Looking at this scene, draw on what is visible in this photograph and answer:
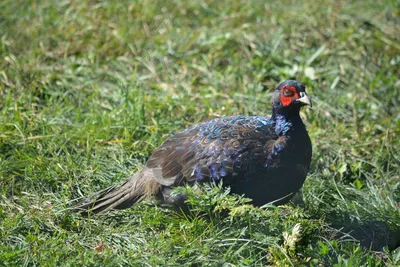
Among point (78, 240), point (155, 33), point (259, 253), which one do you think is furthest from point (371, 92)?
point (78, 240)

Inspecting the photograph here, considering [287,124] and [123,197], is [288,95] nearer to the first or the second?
[287,124]

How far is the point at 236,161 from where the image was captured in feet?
13.5

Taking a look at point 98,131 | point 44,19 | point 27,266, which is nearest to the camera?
point 27,266

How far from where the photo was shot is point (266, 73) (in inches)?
239

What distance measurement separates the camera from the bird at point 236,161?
4105mm

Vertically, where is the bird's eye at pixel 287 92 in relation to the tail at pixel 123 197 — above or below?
above

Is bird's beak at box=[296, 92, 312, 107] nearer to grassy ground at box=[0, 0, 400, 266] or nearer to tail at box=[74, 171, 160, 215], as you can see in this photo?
grassy ground at box=[0, 0, 400, 266]

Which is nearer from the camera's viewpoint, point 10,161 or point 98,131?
point 10,161

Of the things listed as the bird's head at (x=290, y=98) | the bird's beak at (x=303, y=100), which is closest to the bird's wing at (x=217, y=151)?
the bird's head at (x=290, y=98)

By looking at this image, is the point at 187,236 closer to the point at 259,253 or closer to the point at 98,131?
the point at 259,253

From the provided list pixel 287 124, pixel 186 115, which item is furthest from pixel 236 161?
pixel 186 115

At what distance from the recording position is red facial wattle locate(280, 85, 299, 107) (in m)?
4.26

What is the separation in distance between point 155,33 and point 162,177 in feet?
8.84

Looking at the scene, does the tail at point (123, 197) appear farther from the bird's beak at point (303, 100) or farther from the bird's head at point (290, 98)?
the bird's beak at point (303, 100)
